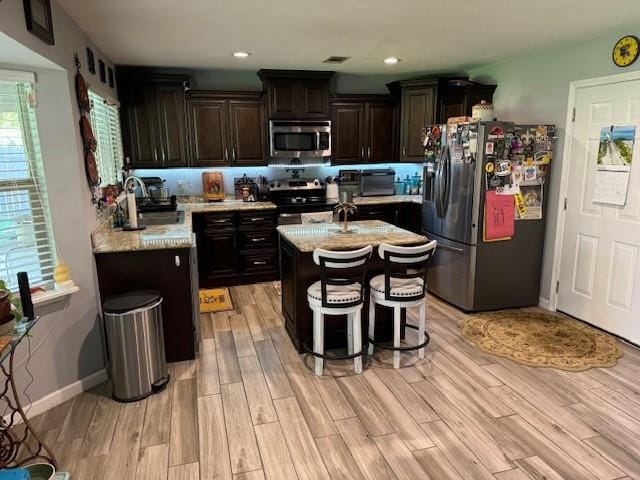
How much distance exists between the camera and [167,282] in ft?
10.4

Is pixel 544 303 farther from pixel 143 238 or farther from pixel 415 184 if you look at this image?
pixel 143 238

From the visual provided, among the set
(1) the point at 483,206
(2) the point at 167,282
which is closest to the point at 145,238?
(2) the point at 167,282

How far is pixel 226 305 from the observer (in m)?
4.54

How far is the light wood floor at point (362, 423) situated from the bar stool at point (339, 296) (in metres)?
0.18

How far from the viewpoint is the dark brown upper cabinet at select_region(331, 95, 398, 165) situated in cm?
555

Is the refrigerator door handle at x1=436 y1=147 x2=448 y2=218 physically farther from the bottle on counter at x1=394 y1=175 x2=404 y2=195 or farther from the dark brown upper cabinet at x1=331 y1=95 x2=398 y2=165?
the bottle on counter at x1=394 y1=175 x2=404 y2=195

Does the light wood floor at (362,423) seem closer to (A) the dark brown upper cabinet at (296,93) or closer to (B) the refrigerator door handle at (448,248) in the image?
(B) the refrigerator door handle at (448,248)

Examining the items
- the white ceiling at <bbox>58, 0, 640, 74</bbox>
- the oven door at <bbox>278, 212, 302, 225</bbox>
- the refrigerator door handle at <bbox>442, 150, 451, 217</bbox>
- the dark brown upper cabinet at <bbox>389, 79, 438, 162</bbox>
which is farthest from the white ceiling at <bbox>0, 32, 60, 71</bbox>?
the dark brown upper cabinet at <bbox>389, 79, 438, 162</bbox>

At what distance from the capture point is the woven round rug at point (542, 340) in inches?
130

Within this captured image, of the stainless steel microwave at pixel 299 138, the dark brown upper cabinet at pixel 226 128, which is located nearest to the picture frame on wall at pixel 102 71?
the dark brown upper cabinet at pixel 226 128

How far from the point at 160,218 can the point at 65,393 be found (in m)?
1.74

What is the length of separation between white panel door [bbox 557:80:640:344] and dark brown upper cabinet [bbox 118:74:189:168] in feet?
13.6

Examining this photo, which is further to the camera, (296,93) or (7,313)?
(296,93)

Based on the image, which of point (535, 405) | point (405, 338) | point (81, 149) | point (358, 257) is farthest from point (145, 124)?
point (535, 405)
